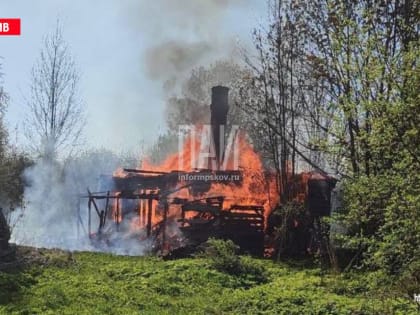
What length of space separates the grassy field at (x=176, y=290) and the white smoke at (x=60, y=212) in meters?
6.69

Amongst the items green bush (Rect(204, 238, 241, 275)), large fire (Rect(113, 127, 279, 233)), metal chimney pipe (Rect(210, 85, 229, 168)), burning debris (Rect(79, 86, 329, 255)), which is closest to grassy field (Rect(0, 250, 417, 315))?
green bush (Rect(204, 238, 241, 275))

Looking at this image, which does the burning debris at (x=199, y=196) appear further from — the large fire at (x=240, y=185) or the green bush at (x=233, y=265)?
the green bush at (x=233, y=265)

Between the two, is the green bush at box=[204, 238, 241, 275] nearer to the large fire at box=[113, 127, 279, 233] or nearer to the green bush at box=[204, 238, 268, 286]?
the green bush at box=[204, 238, 268, 286]

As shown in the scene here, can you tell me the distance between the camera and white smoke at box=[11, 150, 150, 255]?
2247cm

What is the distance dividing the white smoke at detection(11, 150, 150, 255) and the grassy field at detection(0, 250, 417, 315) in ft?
21.9

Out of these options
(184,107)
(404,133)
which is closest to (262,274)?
(404,133)

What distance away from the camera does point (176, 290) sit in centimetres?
1212

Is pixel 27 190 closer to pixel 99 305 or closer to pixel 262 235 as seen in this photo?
pixel 262 235

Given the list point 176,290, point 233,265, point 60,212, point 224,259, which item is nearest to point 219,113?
point 60,212

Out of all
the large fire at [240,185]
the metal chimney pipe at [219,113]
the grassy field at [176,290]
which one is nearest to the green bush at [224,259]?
the grassy field at [176,290]

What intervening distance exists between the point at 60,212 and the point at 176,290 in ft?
55.3

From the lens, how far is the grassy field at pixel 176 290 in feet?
32.3

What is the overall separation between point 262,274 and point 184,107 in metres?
18.4

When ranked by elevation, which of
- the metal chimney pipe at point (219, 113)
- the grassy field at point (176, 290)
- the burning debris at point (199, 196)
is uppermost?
the metal chimney pipe at point (219, 113)
